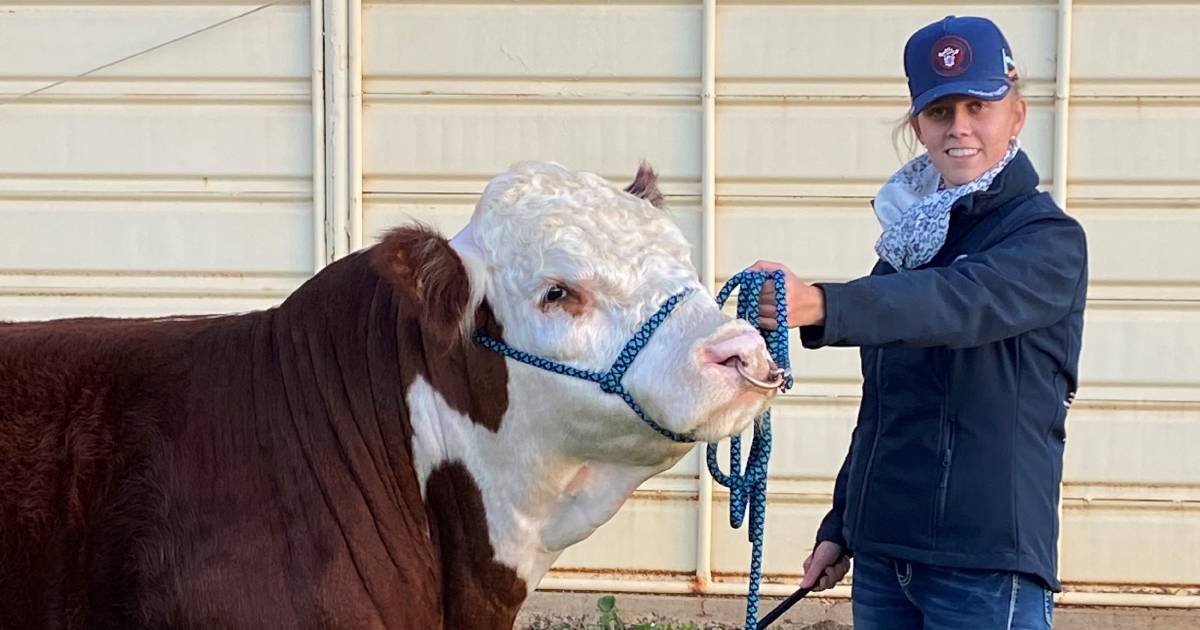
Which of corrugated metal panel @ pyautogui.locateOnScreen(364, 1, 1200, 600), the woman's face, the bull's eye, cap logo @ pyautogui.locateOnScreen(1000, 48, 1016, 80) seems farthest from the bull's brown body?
corrugated metal panel @ pyautogui.locateOnScreen(364, 1, 1200, 600)

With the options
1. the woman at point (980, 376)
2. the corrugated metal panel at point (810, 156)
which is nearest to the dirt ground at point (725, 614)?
the corrugated metal panel at point (810, 156)

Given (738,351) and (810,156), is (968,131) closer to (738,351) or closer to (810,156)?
(738,351)

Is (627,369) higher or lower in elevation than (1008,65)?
lower

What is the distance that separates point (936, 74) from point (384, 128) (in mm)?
3429

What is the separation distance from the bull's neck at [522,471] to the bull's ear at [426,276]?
0.16m

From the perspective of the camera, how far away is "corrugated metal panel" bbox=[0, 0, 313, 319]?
18.4ft

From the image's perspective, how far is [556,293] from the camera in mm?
2400

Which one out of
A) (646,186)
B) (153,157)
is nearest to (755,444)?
(646,186)

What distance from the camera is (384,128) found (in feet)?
18.4

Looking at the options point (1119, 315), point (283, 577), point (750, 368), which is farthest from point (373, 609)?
point (1119, 315)

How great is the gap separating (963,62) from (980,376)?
58 centimetres

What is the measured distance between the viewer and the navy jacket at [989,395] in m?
2.36

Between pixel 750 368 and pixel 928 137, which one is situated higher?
pixel 928 137

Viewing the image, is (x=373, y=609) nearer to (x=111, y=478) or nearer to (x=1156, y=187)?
(x=111, y=478)
